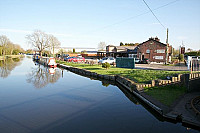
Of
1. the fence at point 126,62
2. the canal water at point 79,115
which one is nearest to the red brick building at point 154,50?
the fence at point 126,62

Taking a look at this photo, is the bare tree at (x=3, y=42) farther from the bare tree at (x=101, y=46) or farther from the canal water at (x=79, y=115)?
the canal water at (x=79, y=115)

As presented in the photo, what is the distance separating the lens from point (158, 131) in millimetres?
6461

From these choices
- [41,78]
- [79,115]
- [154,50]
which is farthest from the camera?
[154,50]

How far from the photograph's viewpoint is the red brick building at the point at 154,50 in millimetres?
37125

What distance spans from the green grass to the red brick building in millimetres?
27264

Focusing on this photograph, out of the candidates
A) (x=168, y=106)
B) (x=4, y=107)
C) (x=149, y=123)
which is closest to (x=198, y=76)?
(x=168, y=106)

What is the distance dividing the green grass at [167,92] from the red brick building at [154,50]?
27264 mm

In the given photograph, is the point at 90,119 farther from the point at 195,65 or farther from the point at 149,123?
the point at 195,65

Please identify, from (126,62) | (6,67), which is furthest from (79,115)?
(6,67)

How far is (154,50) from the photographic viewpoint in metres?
38.4

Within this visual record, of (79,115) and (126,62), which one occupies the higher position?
(126,62)

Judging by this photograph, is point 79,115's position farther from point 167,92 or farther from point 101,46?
point 101,46

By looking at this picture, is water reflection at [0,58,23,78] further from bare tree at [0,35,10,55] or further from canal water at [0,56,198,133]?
bare tree at [0,35,10,55]

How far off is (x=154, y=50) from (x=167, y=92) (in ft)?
98.8
